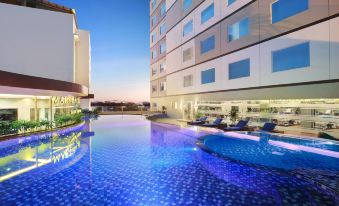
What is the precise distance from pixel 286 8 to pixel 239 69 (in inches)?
183

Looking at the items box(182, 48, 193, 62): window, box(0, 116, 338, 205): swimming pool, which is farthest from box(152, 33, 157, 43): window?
box(0, 116, 338, 205): swimming pool

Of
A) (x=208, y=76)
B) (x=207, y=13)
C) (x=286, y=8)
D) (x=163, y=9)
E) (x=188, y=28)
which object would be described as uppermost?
(x=163, y=9)

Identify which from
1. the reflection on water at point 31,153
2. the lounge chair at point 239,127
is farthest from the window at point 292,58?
the reflection on water at point 31,153

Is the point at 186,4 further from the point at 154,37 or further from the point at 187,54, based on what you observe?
the point at 154,37

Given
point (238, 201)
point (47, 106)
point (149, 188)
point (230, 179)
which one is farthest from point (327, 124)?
point (47, 106)

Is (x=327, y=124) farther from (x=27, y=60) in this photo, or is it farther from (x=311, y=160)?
(x=27, y=60)

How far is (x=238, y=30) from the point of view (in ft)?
49.5

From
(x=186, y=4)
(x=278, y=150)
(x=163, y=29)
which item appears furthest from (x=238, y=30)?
(x=163, y=29)

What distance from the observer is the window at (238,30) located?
14398 millimetres

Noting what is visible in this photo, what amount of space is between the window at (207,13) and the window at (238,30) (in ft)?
10.5

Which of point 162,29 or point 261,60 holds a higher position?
point 162,29

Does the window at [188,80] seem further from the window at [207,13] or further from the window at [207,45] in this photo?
the window at [207,13]

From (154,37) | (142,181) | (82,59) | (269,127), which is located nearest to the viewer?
(142,181)

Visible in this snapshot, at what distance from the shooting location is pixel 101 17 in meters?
37.0
